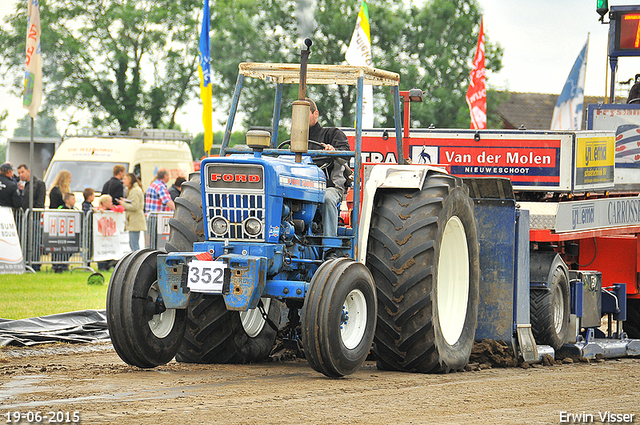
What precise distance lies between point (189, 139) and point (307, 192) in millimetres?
19348

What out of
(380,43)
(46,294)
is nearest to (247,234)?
(46,294)

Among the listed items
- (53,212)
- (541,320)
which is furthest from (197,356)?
(53,212)

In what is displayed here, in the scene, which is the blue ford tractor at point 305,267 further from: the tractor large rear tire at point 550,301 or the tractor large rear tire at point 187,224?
the tractor large rear tire at point 550,301

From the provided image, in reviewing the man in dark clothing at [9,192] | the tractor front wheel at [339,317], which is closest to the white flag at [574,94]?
the man in dark clothing at [9,192]

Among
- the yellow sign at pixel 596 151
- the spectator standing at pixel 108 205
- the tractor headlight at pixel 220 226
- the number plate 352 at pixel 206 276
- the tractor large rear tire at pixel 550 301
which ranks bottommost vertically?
the tractor large rear tire at pixel 550 301

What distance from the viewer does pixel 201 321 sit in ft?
24.6

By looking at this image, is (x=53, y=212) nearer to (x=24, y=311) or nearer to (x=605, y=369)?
(x=24, y=311)

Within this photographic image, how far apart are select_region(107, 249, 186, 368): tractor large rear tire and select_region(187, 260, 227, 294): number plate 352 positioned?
17.6 inches

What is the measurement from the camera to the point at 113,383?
629 centimetres

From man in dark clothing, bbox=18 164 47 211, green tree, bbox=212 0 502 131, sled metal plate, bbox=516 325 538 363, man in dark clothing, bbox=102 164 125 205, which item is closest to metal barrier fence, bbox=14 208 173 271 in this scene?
man in dark clothing, bbox=18 164 47 211

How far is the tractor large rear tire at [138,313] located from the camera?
671 cm

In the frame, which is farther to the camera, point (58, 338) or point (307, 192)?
point (58, 338)

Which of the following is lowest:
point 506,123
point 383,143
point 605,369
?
point 605,369

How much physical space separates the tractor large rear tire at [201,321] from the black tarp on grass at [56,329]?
2282 mm
